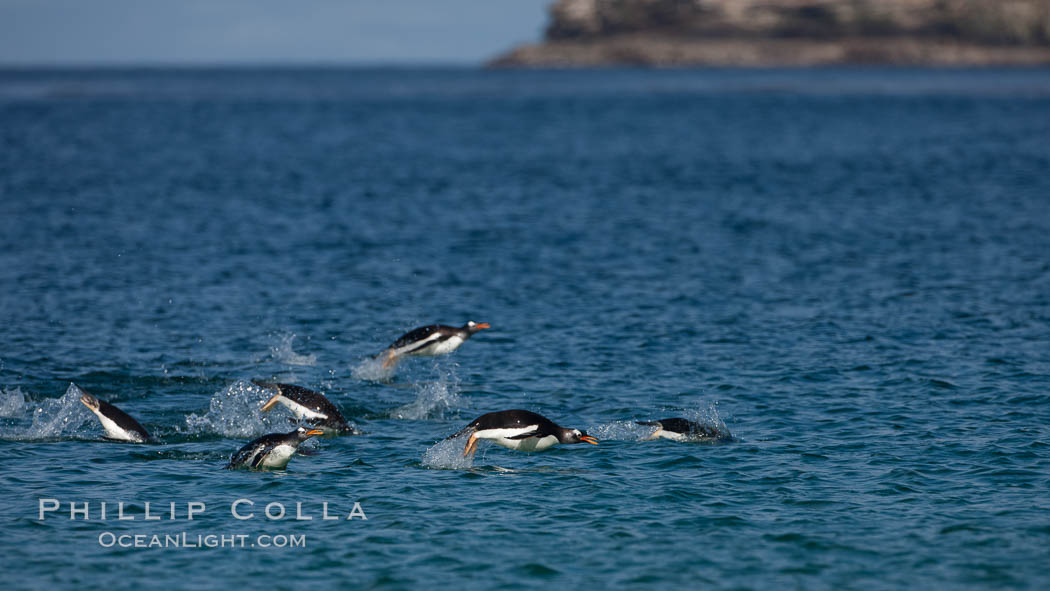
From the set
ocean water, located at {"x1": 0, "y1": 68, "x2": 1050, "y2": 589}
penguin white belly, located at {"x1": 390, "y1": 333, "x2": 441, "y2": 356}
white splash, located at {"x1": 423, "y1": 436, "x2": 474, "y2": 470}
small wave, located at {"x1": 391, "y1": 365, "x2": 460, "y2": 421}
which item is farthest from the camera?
penguin white belly, located at {"x1": 390, "y1": 333, "x2": 441, "y2": 356}

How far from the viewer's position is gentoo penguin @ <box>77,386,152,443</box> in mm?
18297

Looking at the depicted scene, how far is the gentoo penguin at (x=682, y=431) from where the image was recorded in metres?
18.4

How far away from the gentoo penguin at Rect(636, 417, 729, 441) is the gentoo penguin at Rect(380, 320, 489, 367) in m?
5.65

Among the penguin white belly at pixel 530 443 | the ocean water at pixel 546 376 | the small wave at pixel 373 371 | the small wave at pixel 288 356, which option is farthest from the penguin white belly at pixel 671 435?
the small wave at pixel 288 356

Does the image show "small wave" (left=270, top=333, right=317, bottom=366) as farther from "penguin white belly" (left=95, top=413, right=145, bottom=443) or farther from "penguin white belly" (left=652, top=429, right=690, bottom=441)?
"penguin white belly" (left=652, top=429, right=690, bottom=441)

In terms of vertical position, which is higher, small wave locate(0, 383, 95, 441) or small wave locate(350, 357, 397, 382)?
small wave locate(0, 383, 95, 441)

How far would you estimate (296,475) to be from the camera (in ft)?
55.7

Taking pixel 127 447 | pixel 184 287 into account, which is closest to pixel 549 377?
pixel 127 447

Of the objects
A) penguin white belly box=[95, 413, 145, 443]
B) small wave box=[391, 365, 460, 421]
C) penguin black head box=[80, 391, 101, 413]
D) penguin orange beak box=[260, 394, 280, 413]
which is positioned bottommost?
small wave box=[391, 365, 460, 421]

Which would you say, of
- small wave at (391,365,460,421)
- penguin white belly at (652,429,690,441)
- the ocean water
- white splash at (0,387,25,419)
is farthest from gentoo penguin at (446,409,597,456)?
white splash at (0,387,25,419)

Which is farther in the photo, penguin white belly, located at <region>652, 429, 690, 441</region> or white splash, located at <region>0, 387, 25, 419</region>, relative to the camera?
white splash, located at <region>0, 387, 25, 419</region>

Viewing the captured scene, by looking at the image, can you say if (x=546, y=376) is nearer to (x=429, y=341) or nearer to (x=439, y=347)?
(x=439, y=347)

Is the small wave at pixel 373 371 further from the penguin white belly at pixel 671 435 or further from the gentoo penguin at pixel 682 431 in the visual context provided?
the penguin white belly at pixel 671 435

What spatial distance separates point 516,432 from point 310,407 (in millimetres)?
3721
